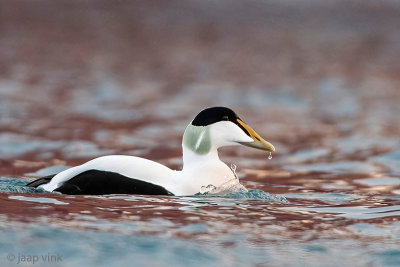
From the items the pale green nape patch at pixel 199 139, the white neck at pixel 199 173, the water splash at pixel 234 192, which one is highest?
the pale green nape patch at pixel 199 139

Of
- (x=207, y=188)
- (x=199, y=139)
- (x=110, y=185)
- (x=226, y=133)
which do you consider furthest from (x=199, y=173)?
(x=110, y=185)

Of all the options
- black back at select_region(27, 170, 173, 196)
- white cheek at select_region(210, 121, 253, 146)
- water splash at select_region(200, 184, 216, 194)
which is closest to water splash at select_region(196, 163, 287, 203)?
water splash at select_region(200, 184, 216, 194)

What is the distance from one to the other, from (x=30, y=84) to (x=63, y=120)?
3633mm

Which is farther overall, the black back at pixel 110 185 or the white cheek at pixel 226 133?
the white cheek at pixel 226 133

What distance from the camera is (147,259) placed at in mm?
5789

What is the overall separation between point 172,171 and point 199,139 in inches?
11.6

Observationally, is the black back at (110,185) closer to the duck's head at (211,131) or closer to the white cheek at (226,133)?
the duck's head at (211,131)

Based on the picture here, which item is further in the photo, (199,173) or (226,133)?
(226,133)

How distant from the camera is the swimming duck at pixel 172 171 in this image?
7051mm

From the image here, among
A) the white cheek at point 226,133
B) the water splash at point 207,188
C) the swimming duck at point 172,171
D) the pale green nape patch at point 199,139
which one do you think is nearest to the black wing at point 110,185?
the swimming duck at point 172,171

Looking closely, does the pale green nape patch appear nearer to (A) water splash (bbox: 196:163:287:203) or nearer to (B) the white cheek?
(B) the white cheek

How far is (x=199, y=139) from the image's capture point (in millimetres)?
7344

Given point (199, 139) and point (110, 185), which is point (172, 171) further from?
point (110, 185)

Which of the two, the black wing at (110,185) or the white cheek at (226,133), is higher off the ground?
the white cheek at (226,133)
